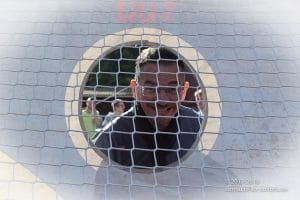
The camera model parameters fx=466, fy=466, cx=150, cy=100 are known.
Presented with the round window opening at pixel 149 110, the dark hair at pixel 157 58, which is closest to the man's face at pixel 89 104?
the round window opening at pixel 149 110

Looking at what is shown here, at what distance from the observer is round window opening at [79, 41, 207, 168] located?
88 cm

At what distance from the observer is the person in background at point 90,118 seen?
901 mm

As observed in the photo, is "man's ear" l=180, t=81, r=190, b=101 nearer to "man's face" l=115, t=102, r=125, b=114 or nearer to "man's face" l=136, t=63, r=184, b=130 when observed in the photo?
"man's face" l=136, t=63, r=184, b=130

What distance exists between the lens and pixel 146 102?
86cm

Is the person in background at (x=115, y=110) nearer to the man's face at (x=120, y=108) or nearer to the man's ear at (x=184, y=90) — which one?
Answer: the man's face at (x=120, y=108)

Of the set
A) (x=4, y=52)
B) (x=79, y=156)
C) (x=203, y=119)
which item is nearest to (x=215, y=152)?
(x=203, y=119)

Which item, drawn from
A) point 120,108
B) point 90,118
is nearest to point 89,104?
point 90,118

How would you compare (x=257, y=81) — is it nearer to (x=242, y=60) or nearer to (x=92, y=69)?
(x=242, y=60)

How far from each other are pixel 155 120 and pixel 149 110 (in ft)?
0.29

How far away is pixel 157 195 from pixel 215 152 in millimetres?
160

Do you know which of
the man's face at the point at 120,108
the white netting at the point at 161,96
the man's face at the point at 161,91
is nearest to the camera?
the white netting at the point at 161,96

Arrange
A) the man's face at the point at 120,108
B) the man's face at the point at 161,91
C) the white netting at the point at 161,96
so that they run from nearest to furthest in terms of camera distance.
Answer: the white netting at the point at 161,96 < the man's face at the point at 161,91 < the man's face at the point at 120,108

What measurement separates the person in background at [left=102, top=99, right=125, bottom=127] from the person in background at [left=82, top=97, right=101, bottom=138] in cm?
2

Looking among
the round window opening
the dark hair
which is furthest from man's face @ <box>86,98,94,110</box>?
the dark hair
